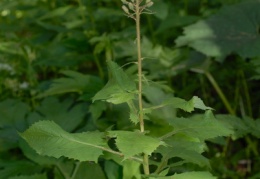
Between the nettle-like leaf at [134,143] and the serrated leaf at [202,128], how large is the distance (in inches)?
5.1

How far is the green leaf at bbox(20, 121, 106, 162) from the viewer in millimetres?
1113

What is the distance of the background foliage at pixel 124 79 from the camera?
1.71 m

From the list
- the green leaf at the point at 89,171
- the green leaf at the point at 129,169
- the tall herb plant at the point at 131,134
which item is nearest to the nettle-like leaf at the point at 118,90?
the tall herb plant at the point at 131,134

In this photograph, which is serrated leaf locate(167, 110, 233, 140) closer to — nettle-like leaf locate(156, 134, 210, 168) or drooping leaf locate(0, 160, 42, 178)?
nettle-like leaf locate(156, 134, 210, 168)

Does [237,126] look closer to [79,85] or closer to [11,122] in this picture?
[79,85]

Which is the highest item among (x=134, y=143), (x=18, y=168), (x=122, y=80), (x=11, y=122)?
(x=122, y=80)

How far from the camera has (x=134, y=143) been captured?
3.46ft

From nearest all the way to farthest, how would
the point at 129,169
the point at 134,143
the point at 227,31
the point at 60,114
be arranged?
the point at 134,143
the point at 129,169
the point at 60,114
the point at 227,31

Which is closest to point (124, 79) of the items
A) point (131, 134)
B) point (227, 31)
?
point (131, 134)

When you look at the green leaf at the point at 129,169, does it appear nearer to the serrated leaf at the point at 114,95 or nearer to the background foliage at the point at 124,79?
the background foliage at the point at 124,79

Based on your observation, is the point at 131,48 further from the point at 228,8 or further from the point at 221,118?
the point at 221,118

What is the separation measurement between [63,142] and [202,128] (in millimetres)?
303

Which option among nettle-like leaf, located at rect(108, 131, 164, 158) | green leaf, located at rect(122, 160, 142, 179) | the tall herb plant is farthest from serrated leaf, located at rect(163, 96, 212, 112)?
green leaf, located at rect(122, 160, 142, 179)

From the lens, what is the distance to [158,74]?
234 cm
